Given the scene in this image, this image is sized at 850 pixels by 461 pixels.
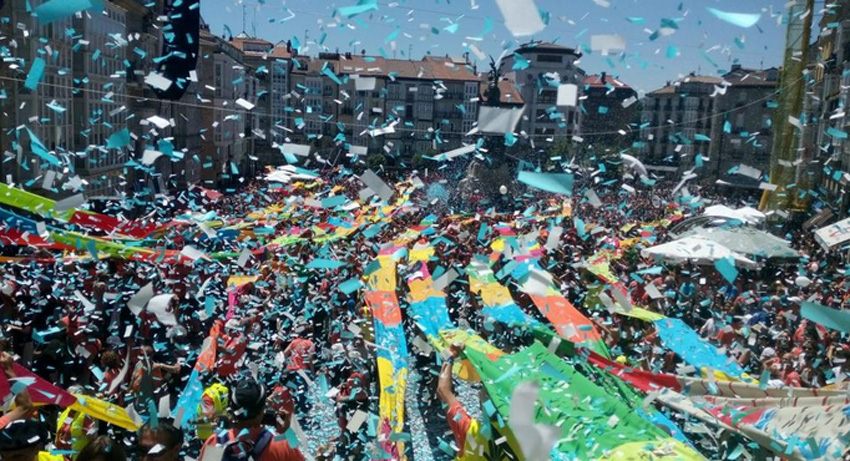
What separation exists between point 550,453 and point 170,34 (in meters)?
19.6

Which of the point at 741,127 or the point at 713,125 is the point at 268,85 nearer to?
the point at 713,125

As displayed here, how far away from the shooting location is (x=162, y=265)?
10.2m

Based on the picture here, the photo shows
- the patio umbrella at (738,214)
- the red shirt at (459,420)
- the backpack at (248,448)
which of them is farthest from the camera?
the patio umbrella at (738,214)

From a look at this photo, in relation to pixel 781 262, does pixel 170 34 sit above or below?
above

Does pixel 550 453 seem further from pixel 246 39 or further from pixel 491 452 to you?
pixel 246 39

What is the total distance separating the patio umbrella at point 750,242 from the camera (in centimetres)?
1199

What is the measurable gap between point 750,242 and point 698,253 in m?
1.23

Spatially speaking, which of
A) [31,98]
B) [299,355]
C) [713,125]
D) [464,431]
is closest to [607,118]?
[713,125]

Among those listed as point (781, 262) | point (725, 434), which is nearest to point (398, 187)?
point (781, 262)

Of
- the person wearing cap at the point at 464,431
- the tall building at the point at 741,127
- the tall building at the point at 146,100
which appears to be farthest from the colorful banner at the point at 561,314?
the tall building at the point at 741,127

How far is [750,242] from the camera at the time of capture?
12.2 meters

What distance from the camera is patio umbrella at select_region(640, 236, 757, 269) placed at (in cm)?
1155

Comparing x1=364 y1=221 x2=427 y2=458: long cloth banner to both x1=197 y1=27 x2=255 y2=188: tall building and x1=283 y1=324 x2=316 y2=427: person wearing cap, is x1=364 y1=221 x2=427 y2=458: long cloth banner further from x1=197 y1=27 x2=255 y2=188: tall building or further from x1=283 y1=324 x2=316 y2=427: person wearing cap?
x1=197 y1=27 x2=255 y2=188: tall building

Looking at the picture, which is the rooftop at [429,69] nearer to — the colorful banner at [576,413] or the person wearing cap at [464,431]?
the colorful banner at [576,413]
